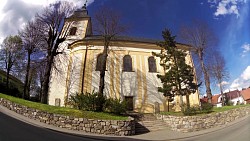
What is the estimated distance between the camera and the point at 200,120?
14.7m

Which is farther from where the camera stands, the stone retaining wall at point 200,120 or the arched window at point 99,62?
the arched window at point 99,62

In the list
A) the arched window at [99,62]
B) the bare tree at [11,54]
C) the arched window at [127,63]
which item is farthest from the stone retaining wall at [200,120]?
the bare tree at [11,54]

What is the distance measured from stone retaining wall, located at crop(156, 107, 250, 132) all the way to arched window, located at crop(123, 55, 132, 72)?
1065 cm

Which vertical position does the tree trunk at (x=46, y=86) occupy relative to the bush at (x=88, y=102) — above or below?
above

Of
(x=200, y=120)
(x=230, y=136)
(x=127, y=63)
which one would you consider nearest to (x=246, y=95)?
(x=127, y=63)

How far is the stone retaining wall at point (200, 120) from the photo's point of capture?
14.4 meters

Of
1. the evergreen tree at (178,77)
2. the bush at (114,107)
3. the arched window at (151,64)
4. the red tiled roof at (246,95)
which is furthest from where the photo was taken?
the red tiled roof at (246,95)

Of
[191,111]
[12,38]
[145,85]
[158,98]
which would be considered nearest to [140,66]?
[145,85]

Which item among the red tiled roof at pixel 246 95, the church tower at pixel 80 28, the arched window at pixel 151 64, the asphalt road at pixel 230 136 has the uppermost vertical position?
the church tower at pixel 80 28

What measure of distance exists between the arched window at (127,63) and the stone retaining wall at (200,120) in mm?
10653

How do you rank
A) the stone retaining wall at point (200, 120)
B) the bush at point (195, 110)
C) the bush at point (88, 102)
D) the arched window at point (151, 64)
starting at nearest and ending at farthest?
the stone retaining wall at point (200, 120)
the bush at point (88, 102)
the bush at point (195, 110)
the arched window at point (151, 64)

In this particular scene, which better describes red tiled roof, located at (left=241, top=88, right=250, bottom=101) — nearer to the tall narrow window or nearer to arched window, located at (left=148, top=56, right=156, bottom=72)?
arched window, located at (left=148, top=56, right=156, bottom=72)

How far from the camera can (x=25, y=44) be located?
27234 mm

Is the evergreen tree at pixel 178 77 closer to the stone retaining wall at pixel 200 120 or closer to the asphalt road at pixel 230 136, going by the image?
the stone retaining wall at pixel 200 120
